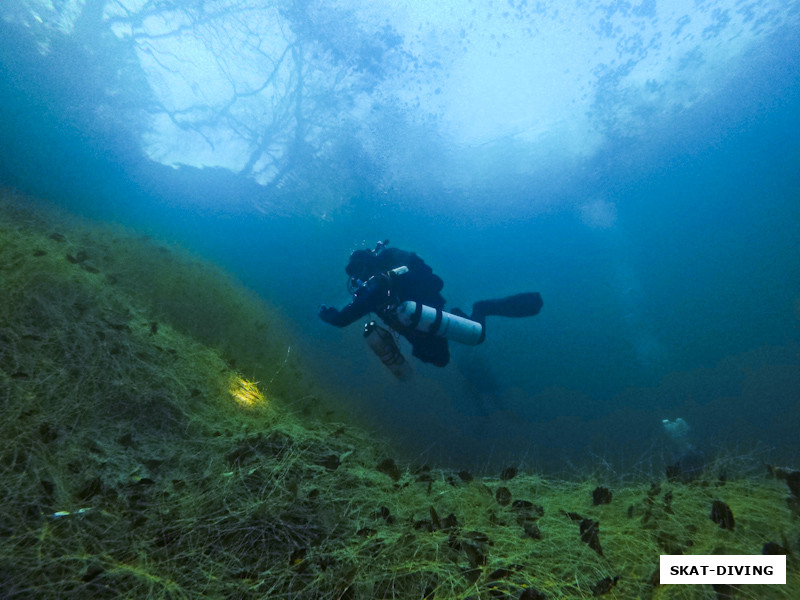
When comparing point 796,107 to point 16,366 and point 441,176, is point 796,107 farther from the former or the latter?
point 16,366

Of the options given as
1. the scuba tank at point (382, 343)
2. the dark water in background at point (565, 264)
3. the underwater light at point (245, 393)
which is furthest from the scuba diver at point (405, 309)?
the dark water in background at point (565, 264)

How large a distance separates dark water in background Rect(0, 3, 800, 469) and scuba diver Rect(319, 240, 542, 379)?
240 centimetres

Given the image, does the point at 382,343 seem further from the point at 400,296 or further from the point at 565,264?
the point at 565,264

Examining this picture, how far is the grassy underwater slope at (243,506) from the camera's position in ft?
5.67

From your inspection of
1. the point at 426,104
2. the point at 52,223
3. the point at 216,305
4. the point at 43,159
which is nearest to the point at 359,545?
the point at 216,305

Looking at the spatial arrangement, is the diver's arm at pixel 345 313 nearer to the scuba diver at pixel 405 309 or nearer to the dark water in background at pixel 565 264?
the scuba diver at pixel 405 309

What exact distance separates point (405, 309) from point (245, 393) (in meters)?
3.23

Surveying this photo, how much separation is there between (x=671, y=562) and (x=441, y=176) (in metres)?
25.4

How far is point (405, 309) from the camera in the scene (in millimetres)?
6375

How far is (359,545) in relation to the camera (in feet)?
6.73

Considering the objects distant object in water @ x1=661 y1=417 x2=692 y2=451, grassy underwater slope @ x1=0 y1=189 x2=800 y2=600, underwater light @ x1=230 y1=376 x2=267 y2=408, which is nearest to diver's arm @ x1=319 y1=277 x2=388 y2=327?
underwater light @ x1=230 y1=376 x2=267 y2=408

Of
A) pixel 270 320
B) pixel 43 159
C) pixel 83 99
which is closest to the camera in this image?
pixel 270 320

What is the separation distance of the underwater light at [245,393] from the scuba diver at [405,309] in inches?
69.1

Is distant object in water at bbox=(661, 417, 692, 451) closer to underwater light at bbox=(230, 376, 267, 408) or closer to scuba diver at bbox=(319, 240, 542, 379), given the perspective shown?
scuba diver at bbox=(319, 240, 542, 379)
